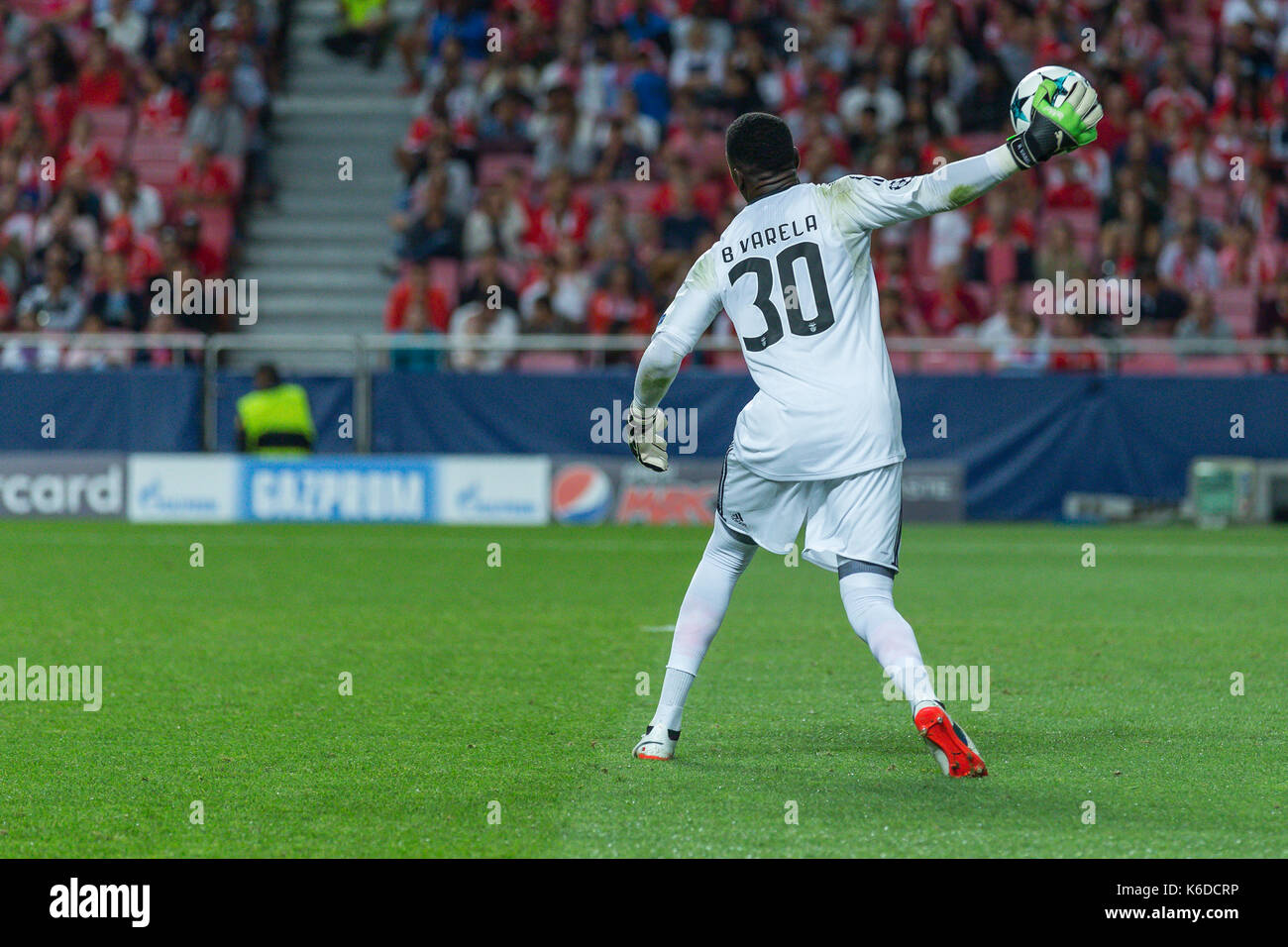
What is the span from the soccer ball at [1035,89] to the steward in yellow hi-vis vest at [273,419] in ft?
41.1

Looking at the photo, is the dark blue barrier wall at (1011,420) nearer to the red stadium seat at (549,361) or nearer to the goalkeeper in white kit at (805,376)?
the red stadium seat at (549,361)

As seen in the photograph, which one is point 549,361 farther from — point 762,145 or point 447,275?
point 762,145

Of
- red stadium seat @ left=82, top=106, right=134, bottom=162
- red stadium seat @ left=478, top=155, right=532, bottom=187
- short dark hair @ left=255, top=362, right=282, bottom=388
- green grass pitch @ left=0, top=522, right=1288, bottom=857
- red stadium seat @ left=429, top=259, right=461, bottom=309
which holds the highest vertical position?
red stadium seat @ left=82, top=106, right=134, bottom=162

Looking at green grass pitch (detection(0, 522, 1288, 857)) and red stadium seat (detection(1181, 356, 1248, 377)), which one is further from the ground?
red stadium seat (detection(1181, 356, 1248, 377))

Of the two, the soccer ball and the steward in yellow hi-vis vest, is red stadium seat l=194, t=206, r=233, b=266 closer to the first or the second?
the steward in yellow hi-vis vest

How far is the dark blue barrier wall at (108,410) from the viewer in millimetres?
18234

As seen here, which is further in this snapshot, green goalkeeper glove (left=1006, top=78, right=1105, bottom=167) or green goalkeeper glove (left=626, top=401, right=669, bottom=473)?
green goalkeeper glove (left=626, top=401, right=669, bottom=473)

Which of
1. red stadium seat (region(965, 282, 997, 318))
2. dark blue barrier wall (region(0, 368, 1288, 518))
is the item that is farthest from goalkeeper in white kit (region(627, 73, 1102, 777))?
red stadium seat (region(965, 282, 997, 318))

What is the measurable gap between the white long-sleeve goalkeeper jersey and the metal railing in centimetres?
1173

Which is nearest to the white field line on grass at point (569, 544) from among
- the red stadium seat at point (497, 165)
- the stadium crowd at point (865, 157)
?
the stadium crowd at point (865, 157)

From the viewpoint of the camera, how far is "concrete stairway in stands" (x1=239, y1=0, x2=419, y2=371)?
72.6 ft

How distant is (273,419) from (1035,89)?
12.8m

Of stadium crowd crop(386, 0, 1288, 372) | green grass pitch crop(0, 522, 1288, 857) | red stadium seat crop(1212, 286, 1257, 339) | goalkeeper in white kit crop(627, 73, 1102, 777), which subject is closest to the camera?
green grass pitch crop(0, 522, 1288, 857)

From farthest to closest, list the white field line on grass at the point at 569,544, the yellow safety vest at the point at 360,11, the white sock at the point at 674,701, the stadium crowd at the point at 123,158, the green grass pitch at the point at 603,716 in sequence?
the yellow safety vest at the point at 360,11, the stadium crowd at the point at 123,158, the white field line on grass at the point at 569,544, the white sock at the point at 674,701, the green grass pitch at the point at 603,716
